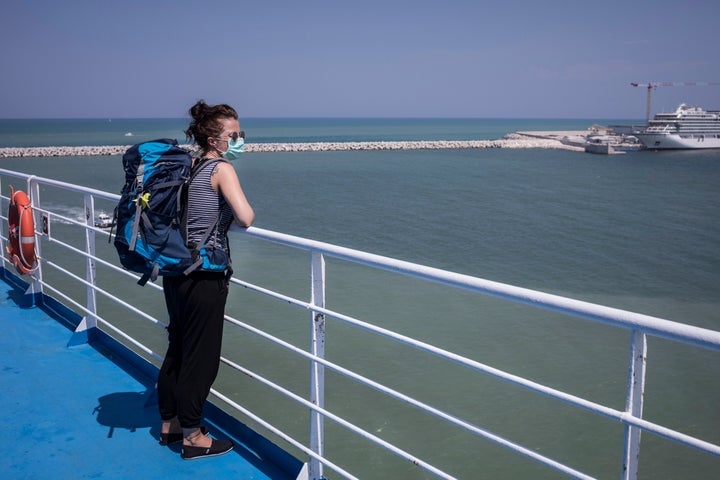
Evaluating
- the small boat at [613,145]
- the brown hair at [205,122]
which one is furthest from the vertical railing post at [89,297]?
the small boat at [613,145]

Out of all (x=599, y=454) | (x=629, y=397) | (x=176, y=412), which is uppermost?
(x=629, y=397)

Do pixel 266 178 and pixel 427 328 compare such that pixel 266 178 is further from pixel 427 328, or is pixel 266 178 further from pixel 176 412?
pixel 176 412

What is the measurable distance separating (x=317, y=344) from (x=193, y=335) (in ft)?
1.73

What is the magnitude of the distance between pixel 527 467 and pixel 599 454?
2.87 ft

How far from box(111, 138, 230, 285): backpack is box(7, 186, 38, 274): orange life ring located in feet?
8.35

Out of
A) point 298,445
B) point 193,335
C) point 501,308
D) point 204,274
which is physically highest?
point 204,274

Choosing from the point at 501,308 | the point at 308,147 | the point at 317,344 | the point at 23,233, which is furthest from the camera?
the point at 308,147

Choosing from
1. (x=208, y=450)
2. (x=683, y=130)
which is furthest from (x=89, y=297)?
(x=683, y=130)

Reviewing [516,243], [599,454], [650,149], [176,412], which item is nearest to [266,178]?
[516,243]

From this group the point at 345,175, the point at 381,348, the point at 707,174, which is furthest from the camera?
the point at 707,174

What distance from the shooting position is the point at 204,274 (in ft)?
7.97

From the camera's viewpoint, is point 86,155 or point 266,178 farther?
point 86,155

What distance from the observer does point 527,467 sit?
5.85 m

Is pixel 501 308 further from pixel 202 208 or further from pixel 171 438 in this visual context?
pixel 202 208
